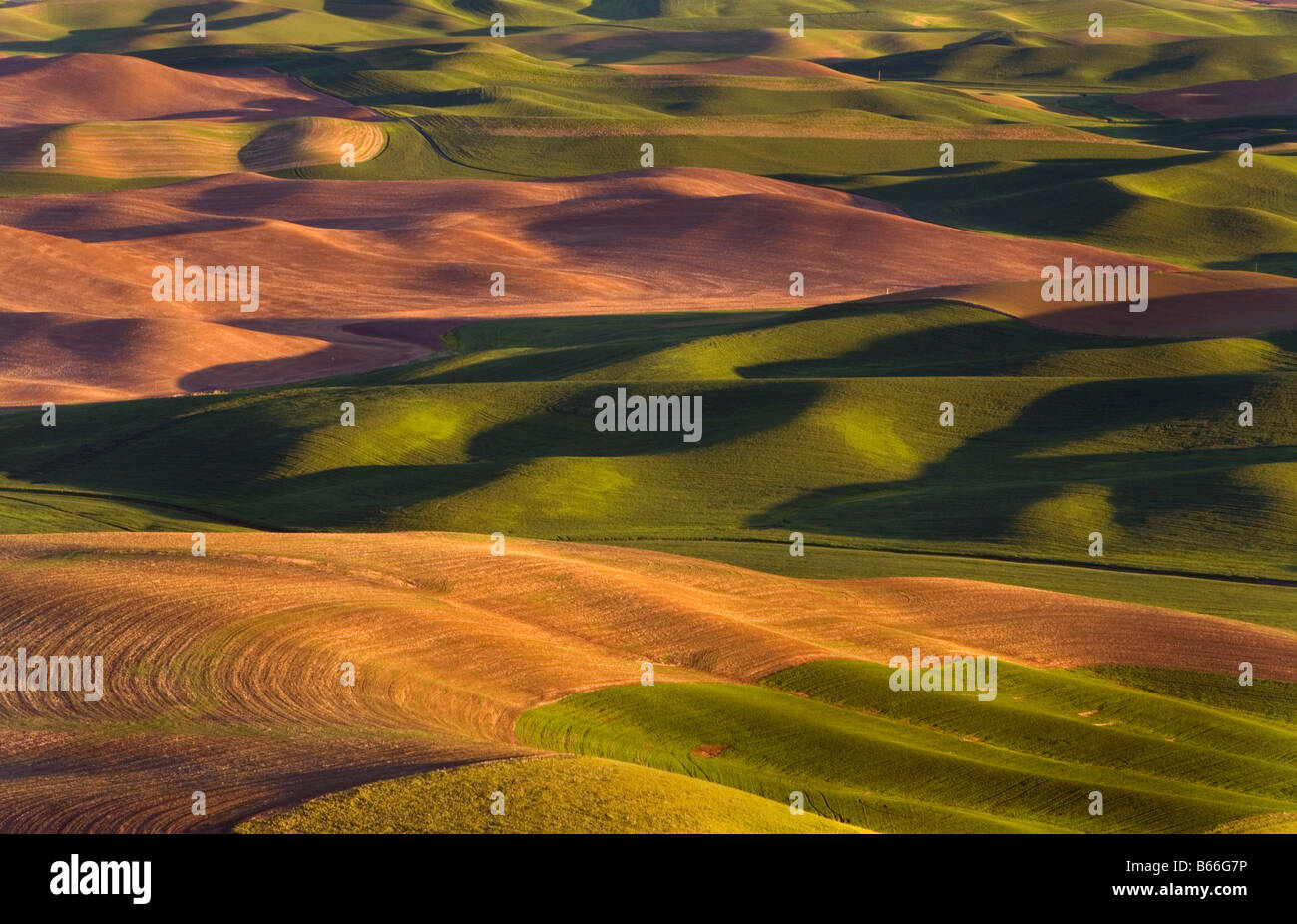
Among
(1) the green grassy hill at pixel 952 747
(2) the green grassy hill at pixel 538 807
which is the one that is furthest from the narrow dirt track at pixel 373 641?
(1) the green grassy hill at pixel 952 747

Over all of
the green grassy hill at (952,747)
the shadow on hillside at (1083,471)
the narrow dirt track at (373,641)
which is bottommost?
the green grassy hill at (952,747)

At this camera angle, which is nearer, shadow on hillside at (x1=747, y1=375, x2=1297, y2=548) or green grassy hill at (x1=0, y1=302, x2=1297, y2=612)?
green grassy hill at (x1=0, y1=302, x2=1297, y2=612)

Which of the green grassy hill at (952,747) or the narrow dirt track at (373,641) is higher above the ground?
the narrow dirt track at (373,641)

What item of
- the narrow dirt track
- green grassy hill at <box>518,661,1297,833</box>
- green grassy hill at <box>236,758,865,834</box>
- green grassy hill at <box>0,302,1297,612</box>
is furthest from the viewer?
green grassy hill at <box>0,302,1297,612</box>

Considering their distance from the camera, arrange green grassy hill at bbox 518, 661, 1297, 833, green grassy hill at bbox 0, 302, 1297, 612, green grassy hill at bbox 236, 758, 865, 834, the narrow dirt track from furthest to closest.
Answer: green grassy hill at bbox 0, 302, 1297, 612 → green grassy hill at bbox 518, 661, 1297, 833 → the narrow dirt track → green grassy hill at bbox 236, 758, 865, 834

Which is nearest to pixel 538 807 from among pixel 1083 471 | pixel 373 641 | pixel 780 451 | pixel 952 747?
pixel 373 641

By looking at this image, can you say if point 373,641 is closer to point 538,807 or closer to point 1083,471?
point 538,807

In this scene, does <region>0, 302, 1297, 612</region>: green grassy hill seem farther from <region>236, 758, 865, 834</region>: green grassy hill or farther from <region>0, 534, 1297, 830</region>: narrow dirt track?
<region>236, 758, 865, 834</region>: green grassy hill

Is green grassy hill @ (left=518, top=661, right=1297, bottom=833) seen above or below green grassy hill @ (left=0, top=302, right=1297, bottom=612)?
below

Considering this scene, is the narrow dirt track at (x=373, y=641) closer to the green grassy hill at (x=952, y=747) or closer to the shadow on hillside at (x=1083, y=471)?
the green grassy hill at (x=952, y=747)

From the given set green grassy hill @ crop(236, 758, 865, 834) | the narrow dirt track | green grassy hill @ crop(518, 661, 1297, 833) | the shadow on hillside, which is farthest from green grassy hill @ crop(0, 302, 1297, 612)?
green grassy hill @ crop(236, 758, 865, 834)
